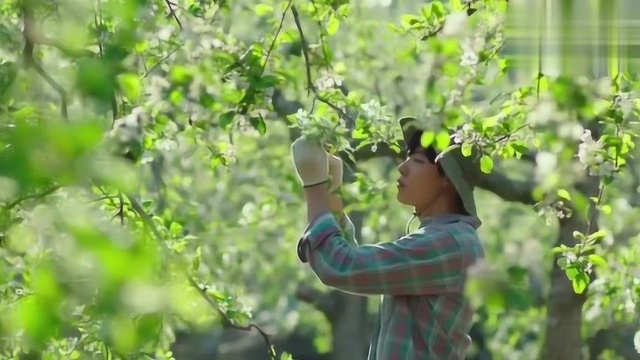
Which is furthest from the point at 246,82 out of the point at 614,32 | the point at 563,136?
the point at 614,32

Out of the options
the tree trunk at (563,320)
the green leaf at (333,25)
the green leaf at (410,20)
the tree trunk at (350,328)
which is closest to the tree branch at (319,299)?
the tree trunk at (350,328)

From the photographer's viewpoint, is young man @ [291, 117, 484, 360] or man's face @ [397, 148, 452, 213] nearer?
young man @ [291, 117, 484, 360]

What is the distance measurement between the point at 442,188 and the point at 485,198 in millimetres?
5722

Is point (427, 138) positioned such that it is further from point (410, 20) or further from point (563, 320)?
point (563, 320)

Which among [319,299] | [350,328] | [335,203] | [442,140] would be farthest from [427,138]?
[350,328]

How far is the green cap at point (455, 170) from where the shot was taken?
2498 millimetres

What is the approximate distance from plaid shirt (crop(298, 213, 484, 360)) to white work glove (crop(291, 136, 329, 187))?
3.3 inches

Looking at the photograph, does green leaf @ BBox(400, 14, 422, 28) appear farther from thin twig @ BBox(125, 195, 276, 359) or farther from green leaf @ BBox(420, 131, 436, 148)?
thin twig @ BBox(125, 195, 276, 359)

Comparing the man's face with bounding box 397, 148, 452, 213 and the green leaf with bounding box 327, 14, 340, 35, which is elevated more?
the green leaf with bounding box 327, 14, 340, 35

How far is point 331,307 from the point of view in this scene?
817cm

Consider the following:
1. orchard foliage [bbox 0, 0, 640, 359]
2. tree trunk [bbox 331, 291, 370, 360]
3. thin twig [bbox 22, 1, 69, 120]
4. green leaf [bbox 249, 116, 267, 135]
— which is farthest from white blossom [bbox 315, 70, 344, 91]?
tree trunk [bbox 331, 291, 370, 360]

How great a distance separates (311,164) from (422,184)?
0.23 metres

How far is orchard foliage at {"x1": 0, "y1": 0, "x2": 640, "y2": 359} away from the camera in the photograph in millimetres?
926

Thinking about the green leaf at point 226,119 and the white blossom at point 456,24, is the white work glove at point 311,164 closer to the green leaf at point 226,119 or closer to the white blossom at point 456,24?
the white blossom at point 456,24
